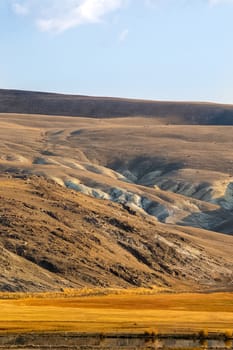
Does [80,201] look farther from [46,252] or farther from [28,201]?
[46,252]

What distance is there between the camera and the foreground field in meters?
58.8

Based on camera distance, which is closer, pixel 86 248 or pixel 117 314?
pixel 117 314

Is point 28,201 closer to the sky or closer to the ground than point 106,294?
closer to the sky

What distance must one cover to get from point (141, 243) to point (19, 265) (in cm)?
2551

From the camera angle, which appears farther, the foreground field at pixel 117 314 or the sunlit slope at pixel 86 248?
the sunlit slope at pixel 86 248

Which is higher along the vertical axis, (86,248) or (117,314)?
(117,314)

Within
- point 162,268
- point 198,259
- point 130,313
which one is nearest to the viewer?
point 130,313

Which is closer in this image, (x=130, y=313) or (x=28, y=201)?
(x=130, y=313)

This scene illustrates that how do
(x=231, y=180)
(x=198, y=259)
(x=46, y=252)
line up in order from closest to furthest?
(x=46, y=252) → (x=198, y=259) → (x=231, y=180)

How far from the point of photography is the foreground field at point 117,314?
58781 mm

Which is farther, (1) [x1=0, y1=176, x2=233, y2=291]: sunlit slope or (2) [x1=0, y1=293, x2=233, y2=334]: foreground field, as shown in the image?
(1) [x1=0, y1=176, x2=233, y2=291]: sunlit slope

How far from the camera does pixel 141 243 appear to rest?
115 m

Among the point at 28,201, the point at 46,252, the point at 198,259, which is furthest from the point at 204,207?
the point at 46,252

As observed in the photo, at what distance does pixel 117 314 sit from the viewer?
66.9 m
